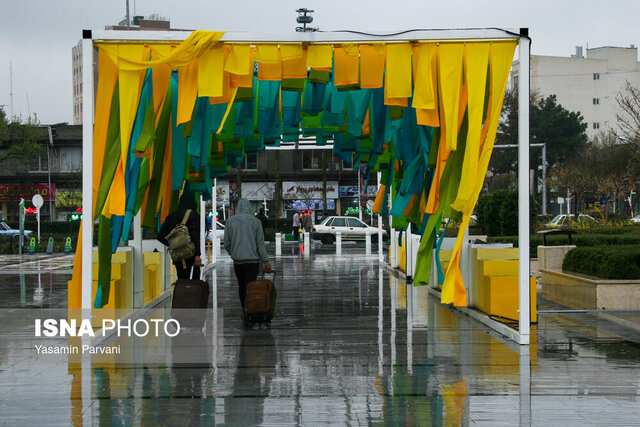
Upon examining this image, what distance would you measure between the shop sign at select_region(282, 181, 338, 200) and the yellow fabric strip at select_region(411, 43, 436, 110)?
173ft

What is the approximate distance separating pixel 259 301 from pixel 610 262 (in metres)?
5.97

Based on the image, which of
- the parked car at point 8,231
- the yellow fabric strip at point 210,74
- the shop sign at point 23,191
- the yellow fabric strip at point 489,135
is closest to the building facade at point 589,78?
the shop sign at point 23,191

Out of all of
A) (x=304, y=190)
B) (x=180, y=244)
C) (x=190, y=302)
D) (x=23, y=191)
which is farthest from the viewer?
(x=304, y=190)

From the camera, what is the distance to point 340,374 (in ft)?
27.6

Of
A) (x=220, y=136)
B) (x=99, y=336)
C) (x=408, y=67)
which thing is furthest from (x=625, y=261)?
(x=99, y=336)

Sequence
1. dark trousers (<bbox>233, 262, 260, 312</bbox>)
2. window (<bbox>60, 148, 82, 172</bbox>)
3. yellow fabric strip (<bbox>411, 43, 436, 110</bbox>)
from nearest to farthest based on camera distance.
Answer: yellow fabric strip (<bbox>411, 43, 436, 110</bbox>) < dark trousers (<bbox>233, 262, 260, 312</bbox>) < window (<bbox>60, 148, 82, 172</bbox>)

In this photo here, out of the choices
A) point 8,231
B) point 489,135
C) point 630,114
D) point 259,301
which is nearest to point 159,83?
point 259,301

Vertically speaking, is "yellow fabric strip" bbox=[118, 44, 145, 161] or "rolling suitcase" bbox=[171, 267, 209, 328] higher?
"yellow fabric strip" bbox=[118, 44, 145, 161]

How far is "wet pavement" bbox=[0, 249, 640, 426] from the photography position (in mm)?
6859

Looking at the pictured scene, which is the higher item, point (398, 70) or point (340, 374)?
point (398, 70)

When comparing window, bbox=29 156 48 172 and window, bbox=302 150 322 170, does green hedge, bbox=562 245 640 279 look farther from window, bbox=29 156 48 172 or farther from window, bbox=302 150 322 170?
window, bbox=29 156 48 172

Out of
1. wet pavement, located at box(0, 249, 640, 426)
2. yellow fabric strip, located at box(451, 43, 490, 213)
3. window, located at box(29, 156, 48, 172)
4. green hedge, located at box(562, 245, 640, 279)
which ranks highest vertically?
window, located at box(29, 156, 48, 172)

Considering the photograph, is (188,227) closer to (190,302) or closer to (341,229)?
(190,302)

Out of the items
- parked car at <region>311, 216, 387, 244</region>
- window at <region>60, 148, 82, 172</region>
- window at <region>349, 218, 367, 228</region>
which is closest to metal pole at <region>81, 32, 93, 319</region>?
parked car at <region>311, 216, 387, 244</region>
